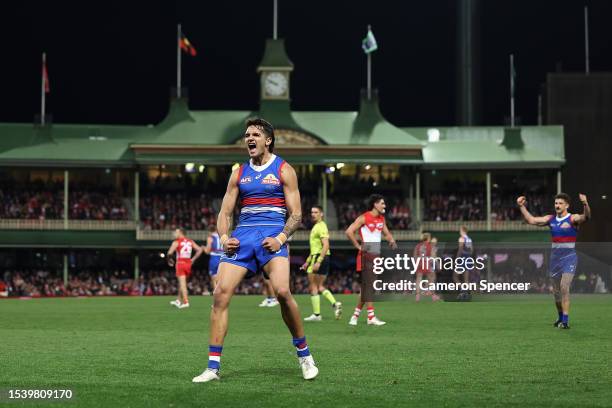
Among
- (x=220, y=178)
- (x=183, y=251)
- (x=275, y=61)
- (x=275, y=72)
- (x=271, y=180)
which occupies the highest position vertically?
(x=275, y=61)

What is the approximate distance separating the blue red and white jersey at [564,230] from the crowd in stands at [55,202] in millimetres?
43534

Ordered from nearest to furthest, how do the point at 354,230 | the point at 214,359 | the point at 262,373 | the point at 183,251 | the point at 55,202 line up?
the point at 214,359 < the point at 262,373 < the point at 354,230 < the point at 183,251 < the point at 55,202

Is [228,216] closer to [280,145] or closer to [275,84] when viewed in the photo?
[280,145]

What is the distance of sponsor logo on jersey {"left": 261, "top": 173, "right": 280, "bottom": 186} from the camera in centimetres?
1101

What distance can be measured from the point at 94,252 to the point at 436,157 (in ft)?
66.0

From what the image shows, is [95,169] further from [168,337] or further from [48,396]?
[48,396]

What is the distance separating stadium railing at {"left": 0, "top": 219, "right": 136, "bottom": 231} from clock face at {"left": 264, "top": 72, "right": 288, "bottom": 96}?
10.9 metres

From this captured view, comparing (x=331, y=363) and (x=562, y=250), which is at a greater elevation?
(x=562, y=250)

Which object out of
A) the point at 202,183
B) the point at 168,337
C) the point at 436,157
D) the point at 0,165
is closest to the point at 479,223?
the point at 436,157

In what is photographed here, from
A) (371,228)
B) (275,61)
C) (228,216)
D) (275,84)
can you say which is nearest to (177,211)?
(275,84)

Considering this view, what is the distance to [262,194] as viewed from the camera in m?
11.0

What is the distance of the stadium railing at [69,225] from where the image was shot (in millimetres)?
58562

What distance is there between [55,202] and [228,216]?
51903 millimetres

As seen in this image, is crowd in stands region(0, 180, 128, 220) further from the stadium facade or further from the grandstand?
the stadium facade
